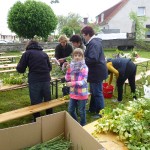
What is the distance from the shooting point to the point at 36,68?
15.0ft

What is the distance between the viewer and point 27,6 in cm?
2042

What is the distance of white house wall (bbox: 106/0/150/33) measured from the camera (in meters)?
32.8

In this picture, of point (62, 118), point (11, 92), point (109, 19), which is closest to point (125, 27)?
point (109, 19)

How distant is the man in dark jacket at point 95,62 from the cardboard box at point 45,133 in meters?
2.49

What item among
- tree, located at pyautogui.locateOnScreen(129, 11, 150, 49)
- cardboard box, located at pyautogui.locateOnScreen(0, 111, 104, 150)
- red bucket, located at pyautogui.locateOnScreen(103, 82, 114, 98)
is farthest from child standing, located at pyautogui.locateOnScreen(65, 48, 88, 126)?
tree, located at pyautogui.locateOnScreen(129, 11, 150, 49)

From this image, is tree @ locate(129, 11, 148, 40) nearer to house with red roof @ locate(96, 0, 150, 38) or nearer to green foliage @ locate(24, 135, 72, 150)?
house with red roof @ locate(96, 0, 150, 38)

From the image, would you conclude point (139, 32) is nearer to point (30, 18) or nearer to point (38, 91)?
point (30, 18)

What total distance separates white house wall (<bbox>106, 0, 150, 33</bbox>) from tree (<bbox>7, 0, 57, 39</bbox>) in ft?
50.7

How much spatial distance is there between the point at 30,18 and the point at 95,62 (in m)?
16.1

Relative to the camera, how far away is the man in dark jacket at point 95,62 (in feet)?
15.7

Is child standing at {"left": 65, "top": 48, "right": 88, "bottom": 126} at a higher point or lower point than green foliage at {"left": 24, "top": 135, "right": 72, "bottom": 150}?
higher

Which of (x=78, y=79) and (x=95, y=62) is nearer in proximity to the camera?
(x=78, y=79)

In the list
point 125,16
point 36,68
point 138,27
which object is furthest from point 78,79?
point 125,16

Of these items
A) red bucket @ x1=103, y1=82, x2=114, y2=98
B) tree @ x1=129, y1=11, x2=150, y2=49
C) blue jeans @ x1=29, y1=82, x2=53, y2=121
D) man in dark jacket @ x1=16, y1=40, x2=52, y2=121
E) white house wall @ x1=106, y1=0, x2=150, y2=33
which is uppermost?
white house wall @ x1=106, y1=0, x2=150, y2=33
